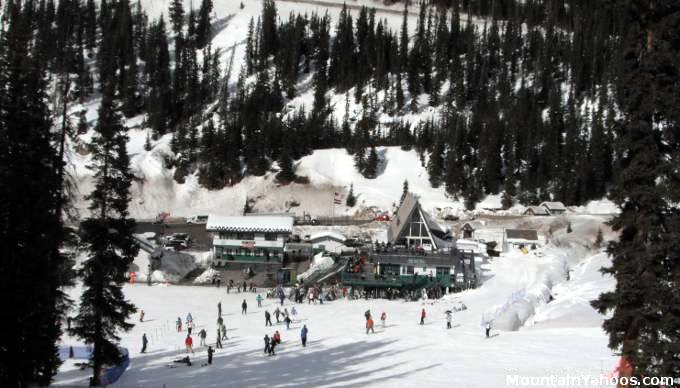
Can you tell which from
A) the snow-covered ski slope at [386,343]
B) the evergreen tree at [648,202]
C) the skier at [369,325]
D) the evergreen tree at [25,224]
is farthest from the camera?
the skier at [369,325]

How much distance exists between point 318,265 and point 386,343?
29.7 metres

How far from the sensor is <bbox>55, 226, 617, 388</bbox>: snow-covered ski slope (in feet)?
75.4

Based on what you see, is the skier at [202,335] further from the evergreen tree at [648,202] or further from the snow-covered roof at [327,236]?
the snow-covered roof at [327,236]

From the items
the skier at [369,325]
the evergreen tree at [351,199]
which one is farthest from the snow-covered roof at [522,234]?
the skier at [369,325]

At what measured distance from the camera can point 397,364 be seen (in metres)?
24.7

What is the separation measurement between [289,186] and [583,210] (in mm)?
40511

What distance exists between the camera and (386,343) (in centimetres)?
2920

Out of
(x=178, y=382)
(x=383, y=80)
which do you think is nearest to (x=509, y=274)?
(x=178, y=382)

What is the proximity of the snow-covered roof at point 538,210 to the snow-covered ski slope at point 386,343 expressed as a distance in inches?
1065

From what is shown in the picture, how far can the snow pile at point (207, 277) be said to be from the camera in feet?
182

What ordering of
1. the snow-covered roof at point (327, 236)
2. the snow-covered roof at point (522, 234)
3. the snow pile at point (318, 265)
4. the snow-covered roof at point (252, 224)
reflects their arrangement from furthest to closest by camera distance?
the snow-covered roof at point (522, 234) → the snow-covered roof at point (327, 236) → the snow-covered roof at point (252, 224) → the snow pile at point (318, 265)

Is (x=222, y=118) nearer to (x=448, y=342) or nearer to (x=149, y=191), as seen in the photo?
(x=149, y=191)

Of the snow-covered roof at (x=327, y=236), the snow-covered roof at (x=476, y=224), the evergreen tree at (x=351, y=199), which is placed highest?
the evergreen tree at (x=351, y=199)

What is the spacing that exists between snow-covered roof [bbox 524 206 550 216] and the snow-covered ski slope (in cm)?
2704
